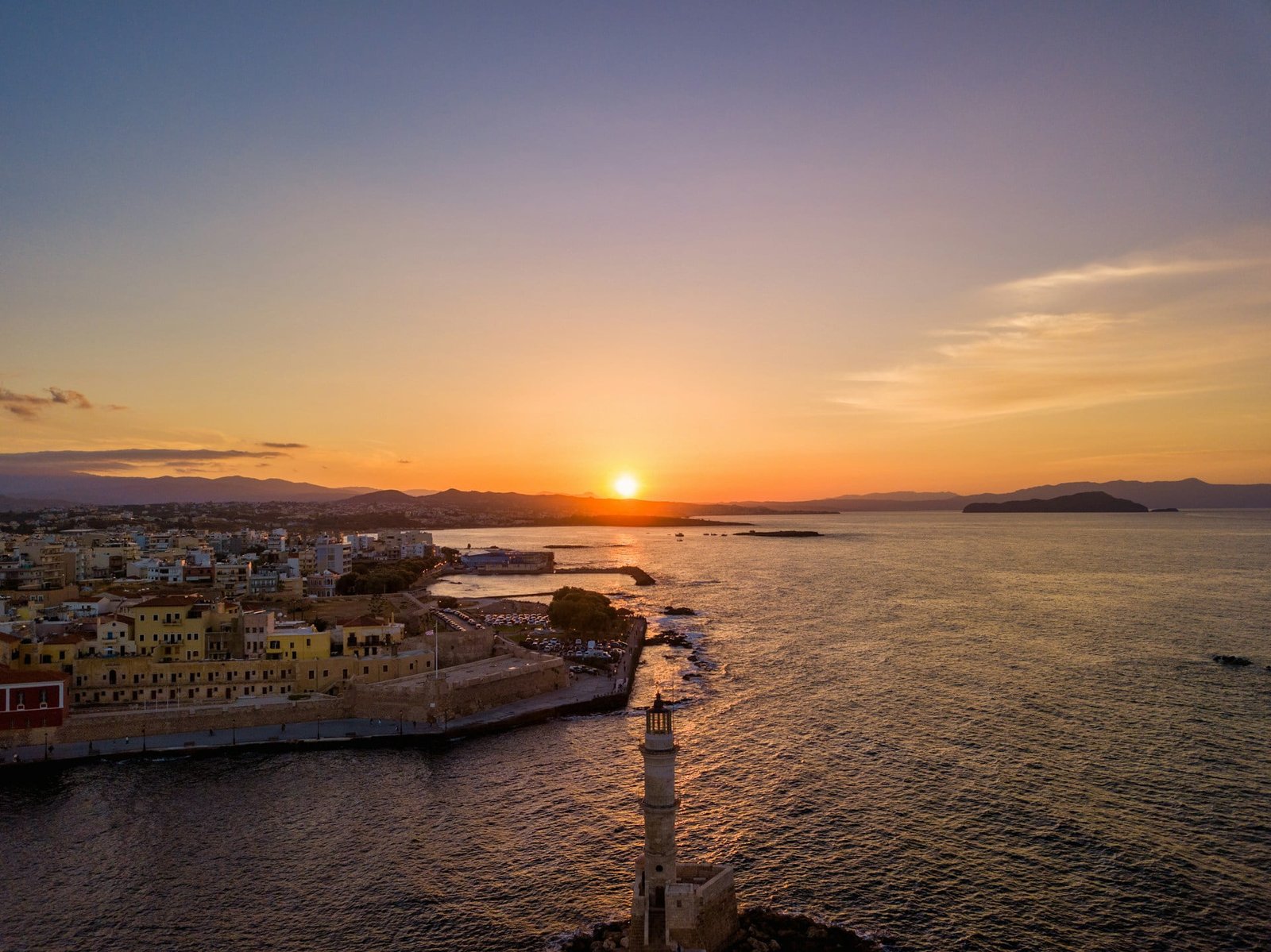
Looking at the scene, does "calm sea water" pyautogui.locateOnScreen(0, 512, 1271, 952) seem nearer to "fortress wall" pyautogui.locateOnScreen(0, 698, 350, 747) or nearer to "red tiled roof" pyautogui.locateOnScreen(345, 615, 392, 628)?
"fortress wall" pyautogui.locateOnScreen(0, 698, 350, 747)

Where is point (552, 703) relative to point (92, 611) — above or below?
below

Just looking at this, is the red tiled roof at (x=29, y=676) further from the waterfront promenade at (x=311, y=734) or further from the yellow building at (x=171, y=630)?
the yellow building at (x=171, y=630)

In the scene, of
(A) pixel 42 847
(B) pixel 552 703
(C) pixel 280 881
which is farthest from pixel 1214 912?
(A) pixel 42 847

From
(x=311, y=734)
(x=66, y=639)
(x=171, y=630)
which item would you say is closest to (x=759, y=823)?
(x=311, y=734)

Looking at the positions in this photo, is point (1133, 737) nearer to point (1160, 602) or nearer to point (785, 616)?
point (785, 616)

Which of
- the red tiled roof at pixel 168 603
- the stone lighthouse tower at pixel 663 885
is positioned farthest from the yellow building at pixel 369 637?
the stone lighthouse tower at pixel 663 885

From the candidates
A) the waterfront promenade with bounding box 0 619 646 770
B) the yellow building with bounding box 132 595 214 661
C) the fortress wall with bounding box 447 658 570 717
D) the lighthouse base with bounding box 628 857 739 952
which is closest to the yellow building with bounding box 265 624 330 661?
the waterfront promenade with bounding box 0 619 646 770
